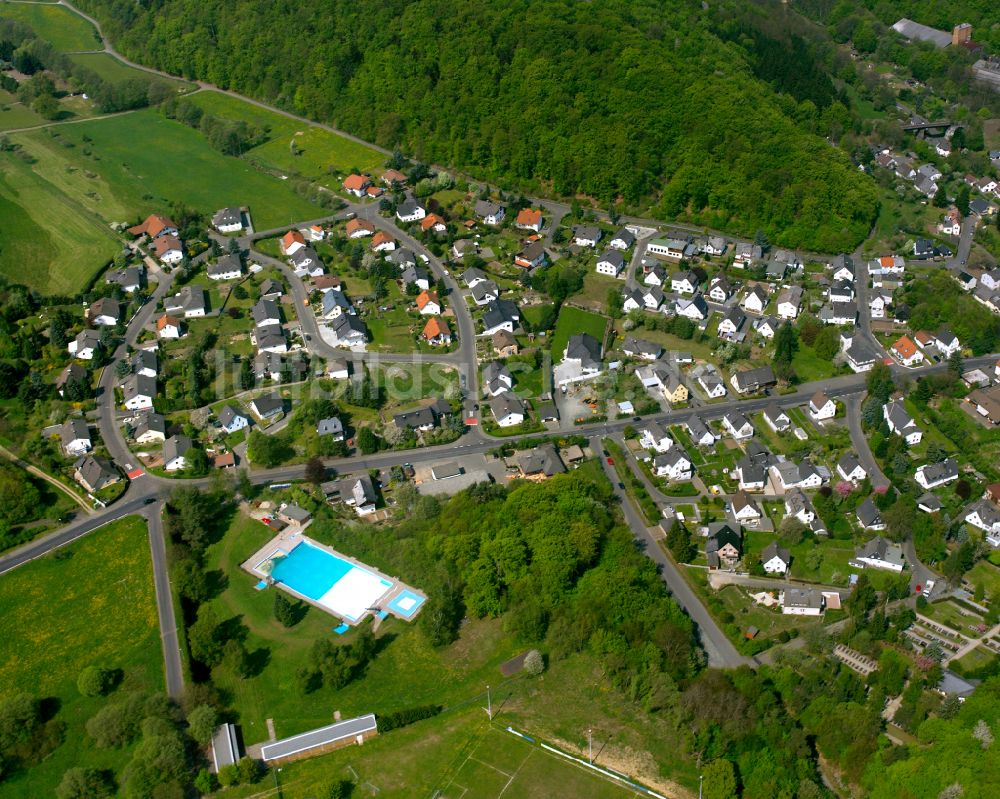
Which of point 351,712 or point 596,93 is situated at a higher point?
point 596,93

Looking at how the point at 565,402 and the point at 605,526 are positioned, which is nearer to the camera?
the point at 605,526

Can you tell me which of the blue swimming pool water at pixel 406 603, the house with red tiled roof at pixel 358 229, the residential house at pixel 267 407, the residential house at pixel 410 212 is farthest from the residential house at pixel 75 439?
the residential house at pixel 410 212

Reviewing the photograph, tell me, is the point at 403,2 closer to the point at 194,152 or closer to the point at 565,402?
the point at 194,152

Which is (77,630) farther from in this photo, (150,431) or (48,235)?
(48,235)

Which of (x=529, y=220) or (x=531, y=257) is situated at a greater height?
(x=529, y=220)

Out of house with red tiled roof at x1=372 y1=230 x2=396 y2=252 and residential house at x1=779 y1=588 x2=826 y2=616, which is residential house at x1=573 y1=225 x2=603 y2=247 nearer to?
house with red tiled roof at x1=372 y1=230 x2=396 y2=252

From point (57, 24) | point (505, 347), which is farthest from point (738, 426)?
point (57, 24)

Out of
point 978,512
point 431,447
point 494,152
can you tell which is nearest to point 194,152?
point 494,152
